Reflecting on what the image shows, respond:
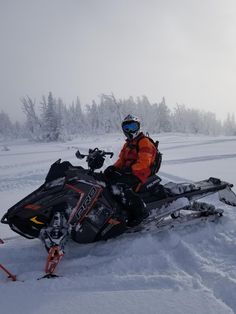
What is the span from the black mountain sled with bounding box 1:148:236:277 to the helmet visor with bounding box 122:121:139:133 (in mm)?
534

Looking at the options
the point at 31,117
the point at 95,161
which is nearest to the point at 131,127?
the point at 95,161

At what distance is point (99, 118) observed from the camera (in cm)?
7744

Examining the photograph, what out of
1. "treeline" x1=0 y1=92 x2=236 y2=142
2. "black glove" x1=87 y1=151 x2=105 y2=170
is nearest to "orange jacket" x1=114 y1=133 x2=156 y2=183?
"black glove" x1=87 y1=151 x2=105 y2=170

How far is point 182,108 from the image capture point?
269 ft

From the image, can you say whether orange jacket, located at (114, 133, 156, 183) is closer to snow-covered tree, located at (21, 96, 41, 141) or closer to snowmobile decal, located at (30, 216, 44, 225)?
snowmobile decal, located at (30, 216, 44, 225)

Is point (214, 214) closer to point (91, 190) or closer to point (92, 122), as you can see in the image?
point (91, 190)

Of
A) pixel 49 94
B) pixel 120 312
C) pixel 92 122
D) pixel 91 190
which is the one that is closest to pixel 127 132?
pixel 91 190

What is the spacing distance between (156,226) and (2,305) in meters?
2.19

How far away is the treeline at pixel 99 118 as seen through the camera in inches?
2019

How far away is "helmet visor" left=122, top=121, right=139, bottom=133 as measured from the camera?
4.32 meters

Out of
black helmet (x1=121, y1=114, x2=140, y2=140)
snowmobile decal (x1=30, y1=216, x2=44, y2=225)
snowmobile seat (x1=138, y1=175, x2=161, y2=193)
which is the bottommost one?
snowmobile decal (x1=30, y1=216, x2=44, y2=225)

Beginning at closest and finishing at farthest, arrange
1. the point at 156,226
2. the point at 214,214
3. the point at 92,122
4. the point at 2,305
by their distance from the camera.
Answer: the point at 2,305
the point at 156,226
the point at 214,214
the point at 92,122

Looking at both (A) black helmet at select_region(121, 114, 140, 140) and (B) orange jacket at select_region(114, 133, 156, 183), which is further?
(A) black helmet at select_region(121, 114, 140, 140)

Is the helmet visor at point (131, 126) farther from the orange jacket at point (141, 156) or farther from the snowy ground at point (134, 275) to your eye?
the snowy ground at point (134, 275)
